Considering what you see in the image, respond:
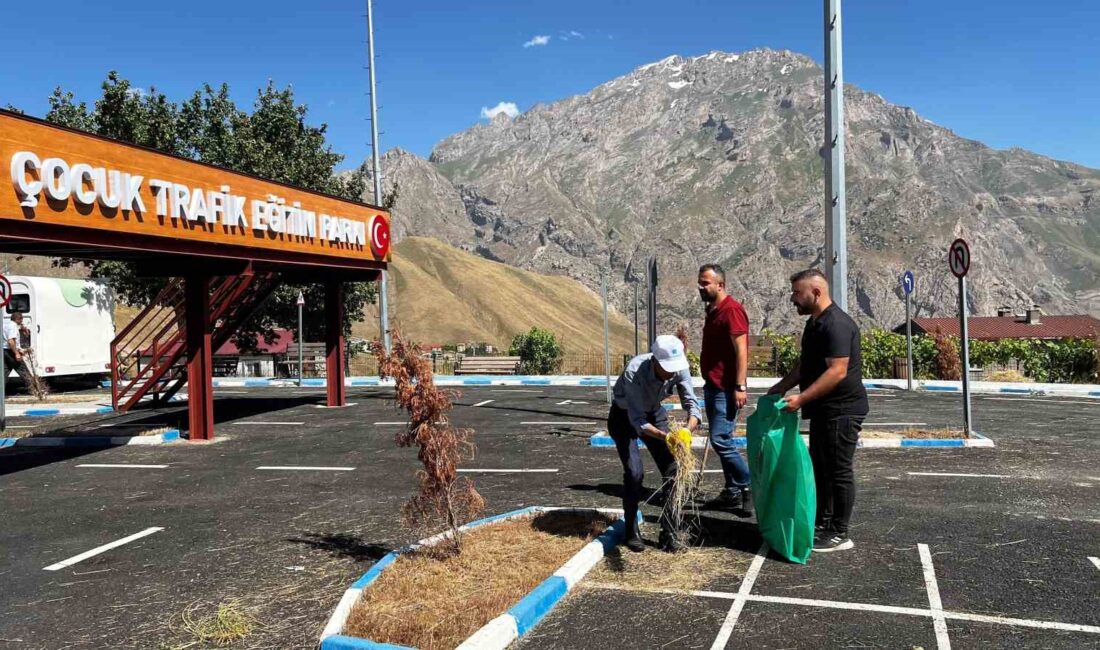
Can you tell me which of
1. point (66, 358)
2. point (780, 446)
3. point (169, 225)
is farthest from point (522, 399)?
point (66, 358)

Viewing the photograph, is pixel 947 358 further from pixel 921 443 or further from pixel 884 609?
pixel 884 609

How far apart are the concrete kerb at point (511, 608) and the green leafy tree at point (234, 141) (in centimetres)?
2523

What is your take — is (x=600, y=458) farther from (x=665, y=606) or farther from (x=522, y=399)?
(x=522, y=399)

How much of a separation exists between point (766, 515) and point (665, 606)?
1.49 m

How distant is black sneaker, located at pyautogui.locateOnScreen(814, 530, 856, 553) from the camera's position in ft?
20.3

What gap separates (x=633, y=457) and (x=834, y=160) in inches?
292

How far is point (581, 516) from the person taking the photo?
7035 millimetres

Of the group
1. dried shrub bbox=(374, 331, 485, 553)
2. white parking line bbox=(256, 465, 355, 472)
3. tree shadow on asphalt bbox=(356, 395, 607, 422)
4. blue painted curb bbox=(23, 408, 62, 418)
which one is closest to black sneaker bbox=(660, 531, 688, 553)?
dried shrub bbox=(374, 331, 485, 553)

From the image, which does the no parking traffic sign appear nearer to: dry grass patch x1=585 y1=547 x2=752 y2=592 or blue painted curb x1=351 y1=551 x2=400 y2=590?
dry grass patch x1=585 y1=547 x2=752 y2=592

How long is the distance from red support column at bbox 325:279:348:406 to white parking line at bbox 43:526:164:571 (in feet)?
33.7

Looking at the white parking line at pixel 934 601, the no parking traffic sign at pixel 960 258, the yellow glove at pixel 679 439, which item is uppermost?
the no parking traffic sign at pixel 960 258

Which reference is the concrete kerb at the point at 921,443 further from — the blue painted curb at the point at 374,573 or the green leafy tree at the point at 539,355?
the green leafy tree at the point at 539,355

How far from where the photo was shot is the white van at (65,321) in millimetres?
23844

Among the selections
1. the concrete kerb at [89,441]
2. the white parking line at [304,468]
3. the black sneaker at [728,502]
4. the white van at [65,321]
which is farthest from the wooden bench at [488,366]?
the black sneaker at [728,502]
